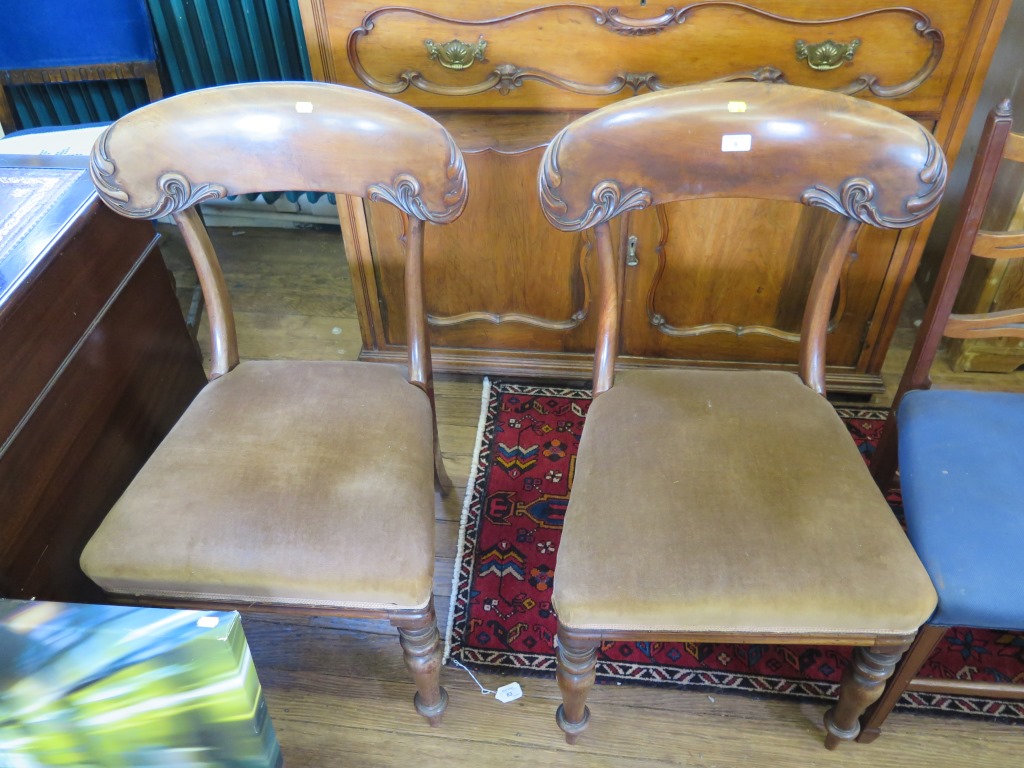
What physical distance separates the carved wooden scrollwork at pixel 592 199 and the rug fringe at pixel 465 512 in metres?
0.67

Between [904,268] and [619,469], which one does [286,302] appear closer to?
[619,469]

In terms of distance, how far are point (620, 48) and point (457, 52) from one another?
0.27 m

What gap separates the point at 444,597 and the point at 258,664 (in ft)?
1.09

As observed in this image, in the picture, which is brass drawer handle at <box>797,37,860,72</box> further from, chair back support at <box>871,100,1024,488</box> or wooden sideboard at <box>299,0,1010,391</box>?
chair back support at <box>871,100,1024,488</box>

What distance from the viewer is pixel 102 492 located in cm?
121

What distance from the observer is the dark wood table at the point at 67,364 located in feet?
3.32

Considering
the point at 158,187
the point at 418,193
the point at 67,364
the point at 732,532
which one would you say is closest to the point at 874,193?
the point at 732,532

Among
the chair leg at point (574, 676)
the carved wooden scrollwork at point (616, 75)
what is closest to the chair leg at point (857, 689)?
the chair leg at point (574, 676)

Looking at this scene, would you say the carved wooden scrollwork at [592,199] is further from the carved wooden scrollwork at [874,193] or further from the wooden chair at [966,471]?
the wooden chair at [966,471]

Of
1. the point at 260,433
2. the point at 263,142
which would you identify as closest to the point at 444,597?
the point at 260,433

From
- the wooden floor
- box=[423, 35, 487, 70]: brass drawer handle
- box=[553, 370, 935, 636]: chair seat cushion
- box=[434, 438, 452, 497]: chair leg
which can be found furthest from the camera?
box=[434, 438, 452, 497]: chair leg

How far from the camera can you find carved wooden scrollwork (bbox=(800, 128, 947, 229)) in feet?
3.17

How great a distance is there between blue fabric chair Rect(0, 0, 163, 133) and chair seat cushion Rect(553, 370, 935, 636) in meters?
1.39

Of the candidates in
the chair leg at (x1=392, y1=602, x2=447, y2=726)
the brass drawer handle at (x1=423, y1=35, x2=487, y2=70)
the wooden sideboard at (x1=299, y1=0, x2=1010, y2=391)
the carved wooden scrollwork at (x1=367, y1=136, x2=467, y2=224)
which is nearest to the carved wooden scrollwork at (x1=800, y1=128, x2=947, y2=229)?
the wooden sideboard at (x1=299, y1=0, x2=1010, y2=391)
